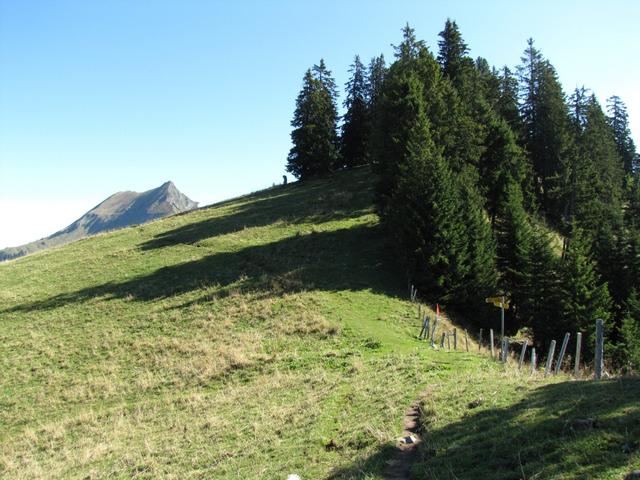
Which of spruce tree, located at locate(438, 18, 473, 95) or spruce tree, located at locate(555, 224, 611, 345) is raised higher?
spruce tree, located at locate(438, 18, 473, 95)

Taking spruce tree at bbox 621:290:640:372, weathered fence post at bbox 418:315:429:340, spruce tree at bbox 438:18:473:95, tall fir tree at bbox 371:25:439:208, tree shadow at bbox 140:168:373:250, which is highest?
spruce tree at bbox 438:18:473:95

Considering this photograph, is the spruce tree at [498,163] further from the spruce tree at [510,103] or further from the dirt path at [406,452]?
the dirt path at [406,452]

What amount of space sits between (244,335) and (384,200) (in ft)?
65.5

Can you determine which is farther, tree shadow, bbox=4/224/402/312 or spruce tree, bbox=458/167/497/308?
tree shadow, bbox=4/224/402/312

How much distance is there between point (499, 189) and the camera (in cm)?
4628

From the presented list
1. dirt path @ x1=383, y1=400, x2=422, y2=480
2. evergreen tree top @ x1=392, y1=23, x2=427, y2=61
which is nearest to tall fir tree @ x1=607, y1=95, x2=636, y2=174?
evergreen tree top @ x1=392, y1=23, x2=427, y2=61

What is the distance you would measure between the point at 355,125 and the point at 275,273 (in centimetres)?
4400

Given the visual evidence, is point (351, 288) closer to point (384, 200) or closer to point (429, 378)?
point (384, 200)

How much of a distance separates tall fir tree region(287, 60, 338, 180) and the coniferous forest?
216 mm

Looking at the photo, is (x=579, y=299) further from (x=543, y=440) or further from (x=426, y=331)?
(x=543, y=440)

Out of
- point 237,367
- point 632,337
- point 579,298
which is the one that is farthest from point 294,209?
point 632,337

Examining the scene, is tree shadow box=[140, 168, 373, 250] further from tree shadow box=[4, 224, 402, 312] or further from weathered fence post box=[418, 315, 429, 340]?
weathered fence post box=[418, 315, 429, 340]

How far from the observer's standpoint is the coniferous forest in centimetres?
3275

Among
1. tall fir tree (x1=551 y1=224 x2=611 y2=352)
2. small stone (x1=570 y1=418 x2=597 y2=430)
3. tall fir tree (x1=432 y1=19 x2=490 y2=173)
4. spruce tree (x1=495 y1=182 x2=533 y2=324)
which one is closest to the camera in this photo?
small stone (x1=570 y1=418 x2=597 y2=430)
